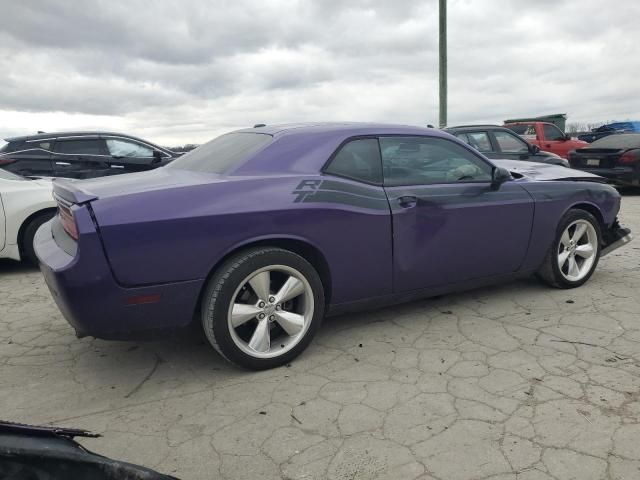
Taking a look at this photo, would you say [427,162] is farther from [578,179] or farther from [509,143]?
[509,143]

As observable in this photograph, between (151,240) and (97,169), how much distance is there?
6.80 meters

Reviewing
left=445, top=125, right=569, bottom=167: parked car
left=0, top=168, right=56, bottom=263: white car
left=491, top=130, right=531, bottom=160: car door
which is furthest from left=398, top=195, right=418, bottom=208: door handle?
left=491, top=130, right=531, bottom=160: car door

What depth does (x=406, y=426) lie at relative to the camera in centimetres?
240

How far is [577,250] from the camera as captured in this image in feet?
Answer: 14.4

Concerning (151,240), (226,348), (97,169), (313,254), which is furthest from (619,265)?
(97,169)

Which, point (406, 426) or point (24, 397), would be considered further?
point (24, 397)

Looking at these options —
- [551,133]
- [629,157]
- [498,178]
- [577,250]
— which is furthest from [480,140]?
[498,178]

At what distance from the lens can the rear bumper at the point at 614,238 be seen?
4.62 metres

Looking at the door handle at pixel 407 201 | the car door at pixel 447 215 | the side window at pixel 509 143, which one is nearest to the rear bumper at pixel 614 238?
the car door at pixel 447 215

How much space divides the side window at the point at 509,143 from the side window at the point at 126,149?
629 cm

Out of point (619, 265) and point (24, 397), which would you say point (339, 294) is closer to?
point (24, 397)

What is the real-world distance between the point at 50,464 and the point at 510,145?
9.50m

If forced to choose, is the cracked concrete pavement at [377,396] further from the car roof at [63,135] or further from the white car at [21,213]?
the car roof at [63,135]

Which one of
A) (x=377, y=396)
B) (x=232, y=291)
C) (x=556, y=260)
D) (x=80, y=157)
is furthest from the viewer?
(x=80, y=157)
